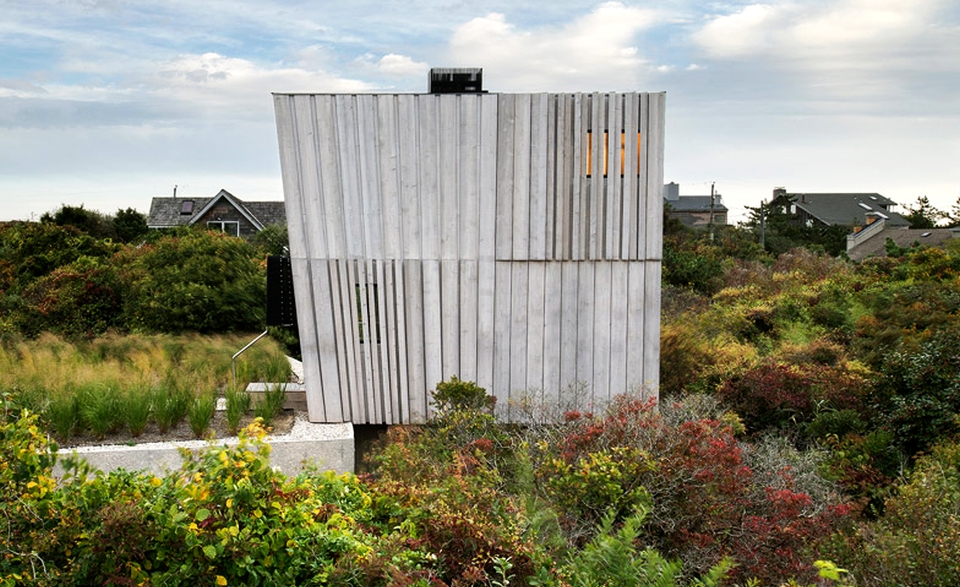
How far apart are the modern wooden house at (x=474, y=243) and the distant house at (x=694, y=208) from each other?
4534cm

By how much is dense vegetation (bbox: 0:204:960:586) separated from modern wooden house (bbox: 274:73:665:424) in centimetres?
58

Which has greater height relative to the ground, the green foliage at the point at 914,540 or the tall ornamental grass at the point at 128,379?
the tall ornamental grass at the point at 128,379

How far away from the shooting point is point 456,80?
7363 millimetres

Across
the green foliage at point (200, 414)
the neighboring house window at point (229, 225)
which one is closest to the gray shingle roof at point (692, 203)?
the neighboring house window at point (229, 225)

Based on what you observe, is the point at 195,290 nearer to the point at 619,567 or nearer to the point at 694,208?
the point at 619,567

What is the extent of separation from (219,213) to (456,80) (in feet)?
94.4

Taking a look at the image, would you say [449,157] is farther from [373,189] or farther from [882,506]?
[882,506]

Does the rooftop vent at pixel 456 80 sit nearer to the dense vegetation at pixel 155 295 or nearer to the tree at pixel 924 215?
the dense vegetation at pixel 155 295

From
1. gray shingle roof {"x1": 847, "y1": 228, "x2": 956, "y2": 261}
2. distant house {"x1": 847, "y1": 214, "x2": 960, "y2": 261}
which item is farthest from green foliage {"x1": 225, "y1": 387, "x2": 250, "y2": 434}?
gray shingle roof {"x1": 847, "y1": 228, "x2": 956, "y2": 261}

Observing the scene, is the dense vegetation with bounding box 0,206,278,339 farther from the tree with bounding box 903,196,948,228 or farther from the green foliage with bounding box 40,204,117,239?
the tree with bounding box 903,196,948,228

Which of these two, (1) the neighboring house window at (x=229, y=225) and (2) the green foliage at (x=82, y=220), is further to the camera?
(1) the neighboring house window at (x=229, y=225)

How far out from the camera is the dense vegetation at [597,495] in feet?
12.5

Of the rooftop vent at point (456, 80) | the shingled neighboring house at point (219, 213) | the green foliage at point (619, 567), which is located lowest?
the green foliage at point (619, 567)

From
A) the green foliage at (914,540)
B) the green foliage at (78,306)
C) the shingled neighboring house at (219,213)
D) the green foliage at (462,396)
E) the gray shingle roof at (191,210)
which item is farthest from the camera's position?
the gray shingle roof at (191,210)
